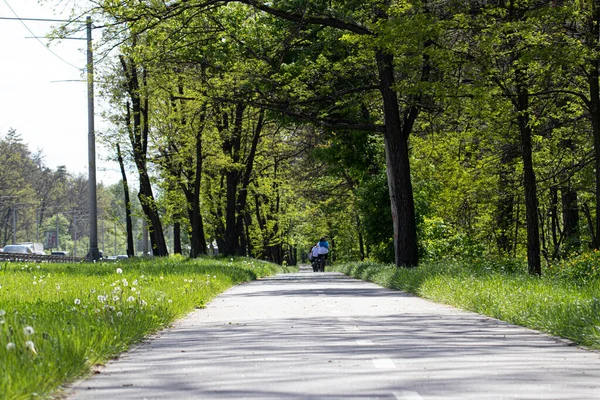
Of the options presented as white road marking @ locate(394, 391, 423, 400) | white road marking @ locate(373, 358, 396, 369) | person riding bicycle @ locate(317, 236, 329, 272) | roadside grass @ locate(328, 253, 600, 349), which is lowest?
white road marking @ locate(394, 391, 423, 400)

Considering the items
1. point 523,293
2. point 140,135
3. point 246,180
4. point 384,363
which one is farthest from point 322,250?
point 384,363

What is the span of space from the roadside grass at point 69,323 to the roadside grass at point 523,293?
16.3 feet

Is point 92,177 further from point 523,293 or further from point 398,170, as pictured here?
point 523,293

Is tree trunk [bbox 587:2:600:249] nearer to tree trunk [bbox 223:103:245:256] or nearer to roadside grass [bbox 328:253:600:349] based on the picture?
roadside grass [bbox 328:253:600:349]

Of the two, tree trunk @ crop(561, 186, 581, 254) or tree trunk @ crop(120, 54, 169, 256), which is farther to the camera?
tree trunk @ crop(120, 54, 169, 256)

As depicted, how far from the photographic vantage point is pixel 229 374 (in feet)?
26.2

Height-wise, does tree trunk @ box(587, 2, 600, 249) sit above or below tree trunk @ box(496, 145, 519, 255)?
above

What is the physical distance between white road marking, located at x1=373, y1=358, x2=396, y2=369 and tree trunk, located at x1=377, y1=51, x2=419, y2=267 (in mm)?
20380

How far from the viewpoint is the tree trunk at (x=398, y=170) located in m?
28.9

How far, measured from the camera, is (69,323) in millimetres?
10094

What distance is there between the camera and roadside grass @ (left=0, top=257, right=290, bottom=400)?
7180mm

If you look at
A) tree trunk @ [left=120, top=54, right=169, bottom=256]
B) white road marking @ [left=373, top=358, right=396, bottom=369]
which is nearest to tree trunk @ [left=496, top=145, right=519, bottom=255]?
tree trunk @ [left=120, top=54, right=169, bottom=256]

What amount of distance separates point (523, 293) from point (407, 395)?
346 inches

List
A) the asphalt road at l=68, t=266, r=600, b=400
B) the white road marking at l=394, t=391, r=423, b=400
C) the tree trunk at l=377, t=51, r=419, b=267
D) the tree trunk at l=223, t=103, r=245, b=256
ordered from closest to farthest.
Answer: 1. the white road marking at l=394, t=391, r=423, b=400
2. the asphalt road at l=68, t=266, r=600, b=400
3. the tree trunk at l=377, t=51, r=419, b=267
4. the tree trunk at l=223, t=103, r=245, b=256
